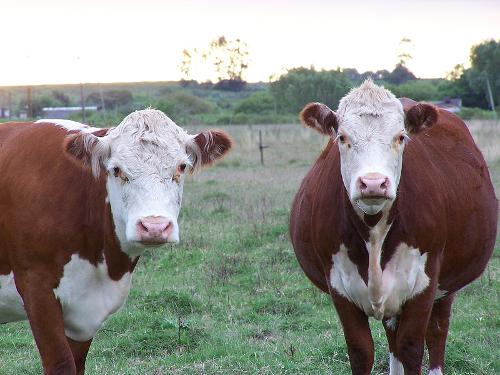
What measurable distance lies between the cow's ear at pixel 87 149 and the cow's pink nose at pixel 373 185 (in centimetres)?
140

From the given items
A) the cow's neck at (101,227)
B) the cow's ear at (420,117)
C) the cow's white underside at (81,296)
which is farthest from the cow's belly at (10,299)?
the cow's ear at (420,117)

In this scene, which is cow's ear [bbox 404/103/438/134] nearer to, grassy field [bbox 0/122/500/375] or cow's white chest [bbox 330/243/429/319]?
cow's white chest [bbox 330/243/429/319]

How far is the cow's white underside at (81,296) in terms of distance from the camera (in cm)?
476

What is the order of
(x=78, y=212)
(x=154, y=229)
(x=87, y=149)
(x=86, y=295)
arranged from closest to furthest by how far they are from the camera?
1. (x=154, y=229)
2. (x=87, y=149)
3. (x=78, y=212)
4. (x=86, y=295)

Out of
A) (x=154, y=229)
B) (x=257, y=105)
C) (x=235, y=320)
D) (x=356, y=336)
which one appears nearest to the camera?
(x=154, y=229)

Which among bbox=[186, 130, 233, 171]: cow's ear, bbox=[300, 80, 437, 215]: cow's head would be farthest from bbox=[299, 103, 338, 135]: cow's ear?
bbox=[186, 130, 233, 171]: cow's ear

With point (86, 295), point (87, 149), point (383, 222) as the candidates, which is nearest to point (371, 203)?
point (383, 222)

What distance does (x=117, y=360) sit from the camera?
21.3 ft

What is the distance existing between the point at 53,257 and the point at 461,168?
116 inches

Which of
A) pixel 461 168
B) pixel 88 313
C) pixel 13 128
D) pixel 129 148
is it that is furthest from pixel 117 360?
pixel 461 168

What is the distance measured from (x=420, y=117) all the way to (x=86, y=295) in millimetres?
2239

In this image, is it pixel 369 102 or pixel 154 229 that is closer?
pixel 154 229

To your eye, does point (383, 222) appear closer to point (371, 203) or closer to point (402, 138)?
point (371, 203)

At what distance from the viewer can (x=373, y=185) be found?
447 centimetres
